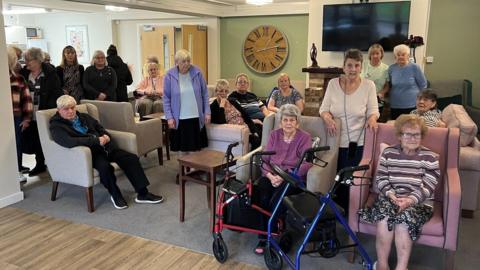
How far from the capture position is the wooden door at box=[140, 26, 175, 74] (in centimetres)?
866

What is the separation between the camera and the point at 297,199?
2494mm

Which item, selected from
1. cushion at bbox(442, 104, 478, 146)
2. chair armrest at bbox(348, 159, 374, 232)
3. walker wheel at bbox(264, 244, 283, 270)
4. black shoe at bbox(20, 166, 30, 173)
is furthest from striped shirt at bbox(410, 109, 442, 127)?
black shoe at bbox(20, 166, 30, 173)

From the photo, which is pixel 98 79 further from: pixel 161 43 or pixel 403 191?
pixel 161 43

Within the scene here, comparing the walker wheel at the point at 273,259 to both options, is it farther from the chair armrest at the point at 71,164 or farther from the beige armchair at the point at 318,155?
the chair armrest at the point at 71,164

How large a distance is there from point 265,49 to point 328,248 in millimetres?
6417

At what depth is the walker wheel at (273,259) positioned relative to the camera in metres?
2.50

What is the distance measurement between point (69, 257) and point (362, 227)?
75.8 inches

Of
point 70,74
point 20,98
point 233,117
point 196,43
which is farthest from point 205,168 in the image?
point 196,43

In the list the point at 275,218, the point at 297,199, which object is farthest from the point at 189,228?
the point at 297,199

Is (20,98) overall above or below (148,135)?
above

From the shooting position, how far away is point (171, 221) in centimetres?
331

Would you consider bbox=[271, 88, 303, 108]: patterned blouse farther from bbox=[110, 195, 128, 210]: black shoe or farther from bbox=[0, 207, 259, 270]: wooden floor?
bbox=[0, 207, 259, 270]: wooden floor

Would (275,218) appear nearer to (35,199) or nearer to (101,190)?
(101,190)

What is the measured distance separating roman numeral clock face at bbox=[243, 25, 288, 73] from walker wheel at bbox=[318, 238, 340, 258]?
607 centimetres
